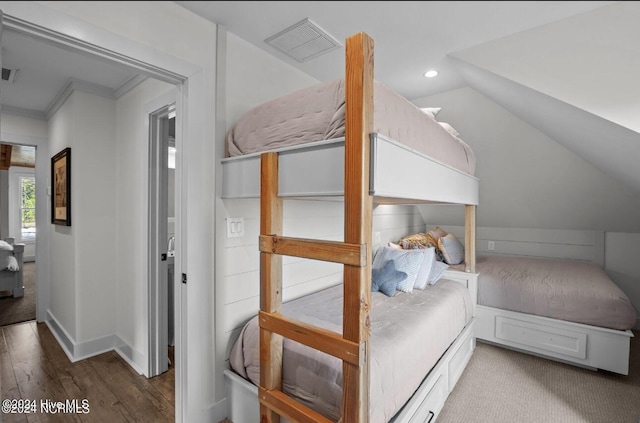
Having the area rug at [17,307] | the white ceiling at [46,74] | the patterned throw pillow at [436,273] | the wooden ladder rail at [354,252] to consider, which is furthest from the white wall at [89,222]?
the patterned throw pillow at [436,273]

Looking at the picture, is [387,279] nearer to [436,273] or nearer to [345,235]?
[436,273]

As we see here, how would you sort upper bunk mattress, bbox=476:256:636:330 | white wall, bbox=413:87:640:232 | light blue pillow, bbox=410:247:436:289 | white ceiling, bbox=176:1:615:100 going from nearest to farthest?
white ceiling, bbox=176:1:615:100 → upper bunk mattress, bbox=476:256:636:330 → light blue pillow, bbox=410:247:436:289 → white wall, bbox=413:87:640:232

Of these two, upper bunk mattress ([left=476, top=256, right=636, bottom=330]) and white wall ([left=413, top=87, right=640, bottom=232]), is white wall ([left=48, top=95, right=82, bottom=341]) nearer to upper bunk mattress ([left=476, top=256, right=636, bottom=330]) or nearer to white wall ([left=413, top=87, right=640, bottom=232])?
white wall ([left=413, top=87, right=640, bottom=232])

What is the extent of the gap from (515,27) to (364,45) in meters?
0.45

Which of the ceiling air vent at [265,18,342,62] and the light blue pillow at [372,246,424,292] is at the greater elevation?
the ceiling air vent at [265,18,342,62]

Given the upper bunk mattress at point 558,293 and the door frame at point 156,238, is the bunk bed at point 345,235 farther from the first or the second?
the upper bunk mattress at point 558,293

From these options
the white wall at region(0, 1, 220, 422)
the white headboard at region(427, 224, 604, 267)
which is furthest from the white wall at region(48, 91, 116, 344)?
the white headboard at region(427, 224, 604, 267)

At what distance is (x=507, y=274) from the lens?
2.81m

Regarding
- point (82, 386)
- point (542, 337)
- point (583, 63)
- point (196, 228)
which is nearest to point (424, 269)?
point (542, 337)

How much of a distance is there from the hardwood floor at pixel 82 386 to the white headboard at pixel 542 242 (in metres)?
3.72

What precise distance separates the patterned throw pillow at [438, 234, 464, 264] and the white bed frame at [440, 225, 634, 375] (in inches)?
22.3

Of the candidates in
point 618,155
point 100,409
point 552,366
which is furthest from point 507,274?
point 100,409

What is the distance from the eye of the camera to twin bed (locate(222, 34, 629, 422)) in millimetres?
1051

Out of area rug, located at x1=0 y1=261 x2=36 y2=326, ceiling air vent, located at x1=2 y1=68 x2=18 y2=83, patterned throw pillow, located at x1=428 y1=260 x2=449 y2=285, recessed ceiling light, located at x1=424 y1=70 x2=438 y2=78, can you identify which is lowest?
area rug, located at x1=0 y1=261 x2=36 y2=326
